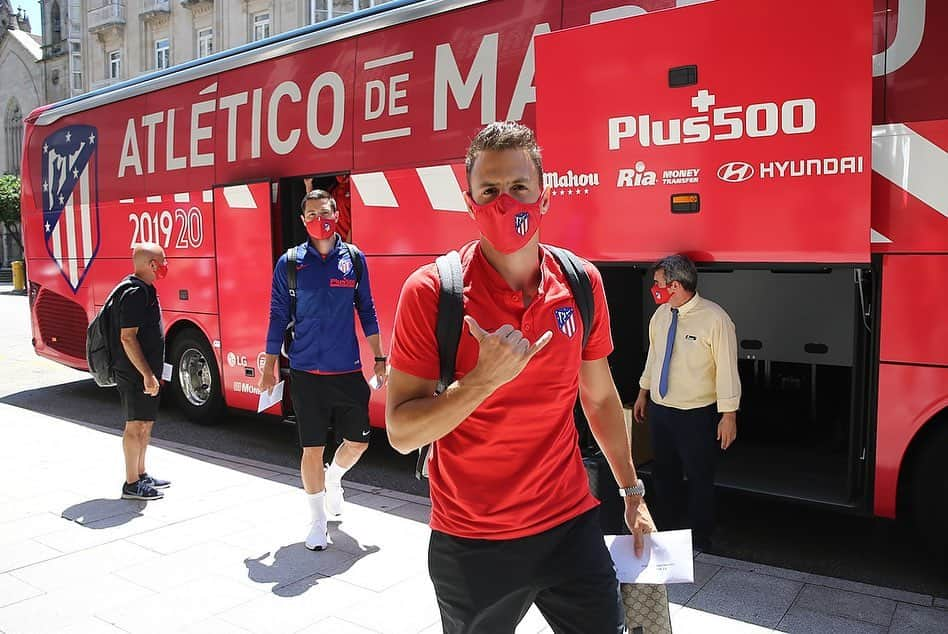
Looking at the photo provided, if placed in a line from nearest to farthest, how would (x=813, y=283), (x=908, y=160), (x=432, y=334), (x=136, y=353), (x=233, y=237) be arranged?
(x=432, y=334) < (x=908, y=160) < (x=136, y=353) < (x=813, y=283) < (x=233, y=237)

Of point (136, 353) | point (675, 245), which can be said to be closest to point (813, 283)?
point (675, 245)

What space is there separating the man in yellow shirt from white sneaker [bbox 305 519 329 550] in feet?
6.77

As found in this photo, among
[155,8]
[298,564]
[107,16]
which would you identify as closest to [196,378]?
[298,564]

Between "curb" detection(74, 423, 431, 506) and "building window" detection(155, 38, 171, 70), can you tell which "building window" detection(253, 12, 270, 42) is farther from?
"curb" detection(74, 423, 431, 506)

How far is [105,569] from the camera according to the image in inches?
185

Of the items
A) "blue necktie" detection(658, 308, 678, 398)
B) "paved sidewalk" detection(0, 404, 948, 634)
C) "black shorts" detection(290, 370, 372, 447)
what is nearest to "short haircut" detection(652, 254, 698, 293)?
"blue necktie" detection(658, 308, 678, 398)

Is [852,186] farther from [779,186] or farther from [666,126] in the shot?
[666,126]

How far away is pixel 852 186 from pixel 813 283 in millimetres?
2475

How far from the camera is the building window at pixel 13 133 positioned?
182ft

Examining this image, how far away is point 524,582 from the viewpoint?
220 cm

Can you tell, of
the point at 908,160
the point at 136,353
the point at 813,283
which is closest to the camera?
the point at 908,160

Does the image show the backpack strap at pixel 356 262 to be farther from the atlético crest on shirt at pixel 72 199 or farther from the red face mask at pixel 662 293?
the atlético crest on shirt at pixel 72 199

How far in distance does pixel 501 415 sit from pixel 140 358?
4.35 metres

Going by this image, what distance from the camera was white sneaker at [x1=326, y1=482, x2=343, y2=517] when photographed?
5.45 metres
